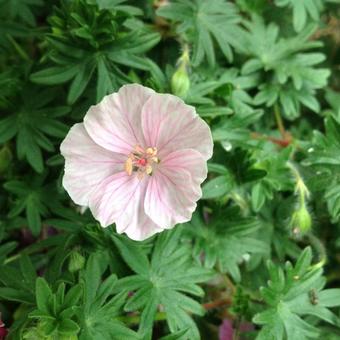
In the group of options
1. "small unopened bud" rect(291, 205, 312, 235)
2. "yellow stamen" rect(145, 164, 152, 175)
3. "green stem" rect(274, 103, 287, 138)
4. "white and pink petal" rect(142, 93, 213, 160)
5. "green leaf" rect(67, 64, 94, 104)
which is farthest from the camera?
"green stem" rect(274, 103, 287, 138)

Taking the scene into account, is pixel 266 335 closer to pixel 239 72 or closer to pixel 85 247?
pixel 85 247

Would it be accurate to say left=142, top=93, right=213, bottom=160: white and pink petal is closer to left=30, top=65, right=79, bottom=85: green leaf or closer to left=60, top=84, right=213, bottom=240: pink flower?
left=60, top=84, right=213, bottom=240: pink flower

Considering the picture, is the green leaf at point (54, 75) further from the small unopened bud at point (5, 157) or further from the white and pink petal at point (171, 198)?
the white and pink petal at point (171, 198)

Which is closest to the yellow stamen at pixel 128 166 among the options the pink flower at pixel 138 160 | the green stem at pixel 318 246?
the pink flower at pixel 138 160

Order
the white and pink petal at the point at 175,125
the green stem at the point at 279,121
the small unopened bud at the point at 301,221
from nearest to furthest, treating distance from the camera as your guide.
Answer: the white and pink petal at the point at 175,125
the small unopened bud at the point at 301,221
the green stem at the point at 279,121

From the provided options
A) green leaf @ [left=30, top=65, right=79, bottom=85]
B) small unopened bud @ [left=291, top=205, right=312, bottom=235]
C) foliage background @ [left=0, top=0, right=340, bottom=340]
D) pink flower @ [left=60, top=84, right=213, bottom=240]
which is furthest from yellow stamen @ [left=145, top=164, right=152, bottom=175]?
small unopened bud @ [left=291, top=205, right=312, bottom=235]

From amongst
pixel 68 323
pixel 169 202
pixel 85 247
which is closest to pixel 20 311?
pixel 85 247
